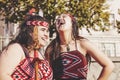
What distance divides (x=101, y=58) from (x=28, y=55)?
2.50ft

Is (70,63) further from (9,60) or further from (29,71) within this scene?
(9,60)

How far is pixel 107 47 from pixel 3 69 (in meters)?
10.00

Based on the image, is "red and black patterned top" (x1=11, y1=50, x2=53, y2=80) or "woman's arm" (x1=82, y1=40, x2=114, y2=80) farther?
"woman's arm" (x1=82, y1=40, x2=114, y2=80)

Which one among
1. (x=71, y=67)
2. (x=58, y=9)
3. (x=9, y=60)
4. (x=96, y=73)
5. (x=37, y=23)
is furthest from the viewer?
(x=58, y=9)

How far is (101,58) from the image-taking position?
353 centimetres

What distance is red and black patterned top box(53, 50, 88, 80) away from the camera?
3488 mm

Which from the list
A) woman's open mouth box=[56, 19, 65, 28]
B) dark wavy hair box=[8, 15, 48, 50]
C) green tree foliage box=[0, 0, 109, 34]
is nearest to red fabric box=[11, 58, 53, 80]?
dark wavy hair box=[8, 15, 48, 50]

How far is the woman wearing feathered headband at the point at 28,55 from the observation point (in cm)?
298

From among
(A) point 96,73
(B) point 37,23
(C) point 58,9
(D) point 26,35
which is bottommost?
(A) point 96,73

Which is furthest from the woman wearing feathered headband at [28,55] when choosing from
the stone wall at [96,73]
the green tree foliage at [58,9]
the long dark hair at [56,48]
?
the green tree foliage at [58,9]

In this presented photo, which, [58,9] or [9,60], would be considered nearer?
[9,60]

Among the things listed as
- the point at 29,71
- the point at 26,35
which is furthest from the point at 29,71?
the point at 26,35

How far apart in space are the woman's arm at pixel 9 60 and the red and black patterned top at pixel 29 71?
56 millimetres

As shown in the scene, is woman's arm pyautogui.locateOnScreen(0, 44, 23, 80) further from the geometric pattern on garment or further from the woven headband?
the geometric pattern on garment
